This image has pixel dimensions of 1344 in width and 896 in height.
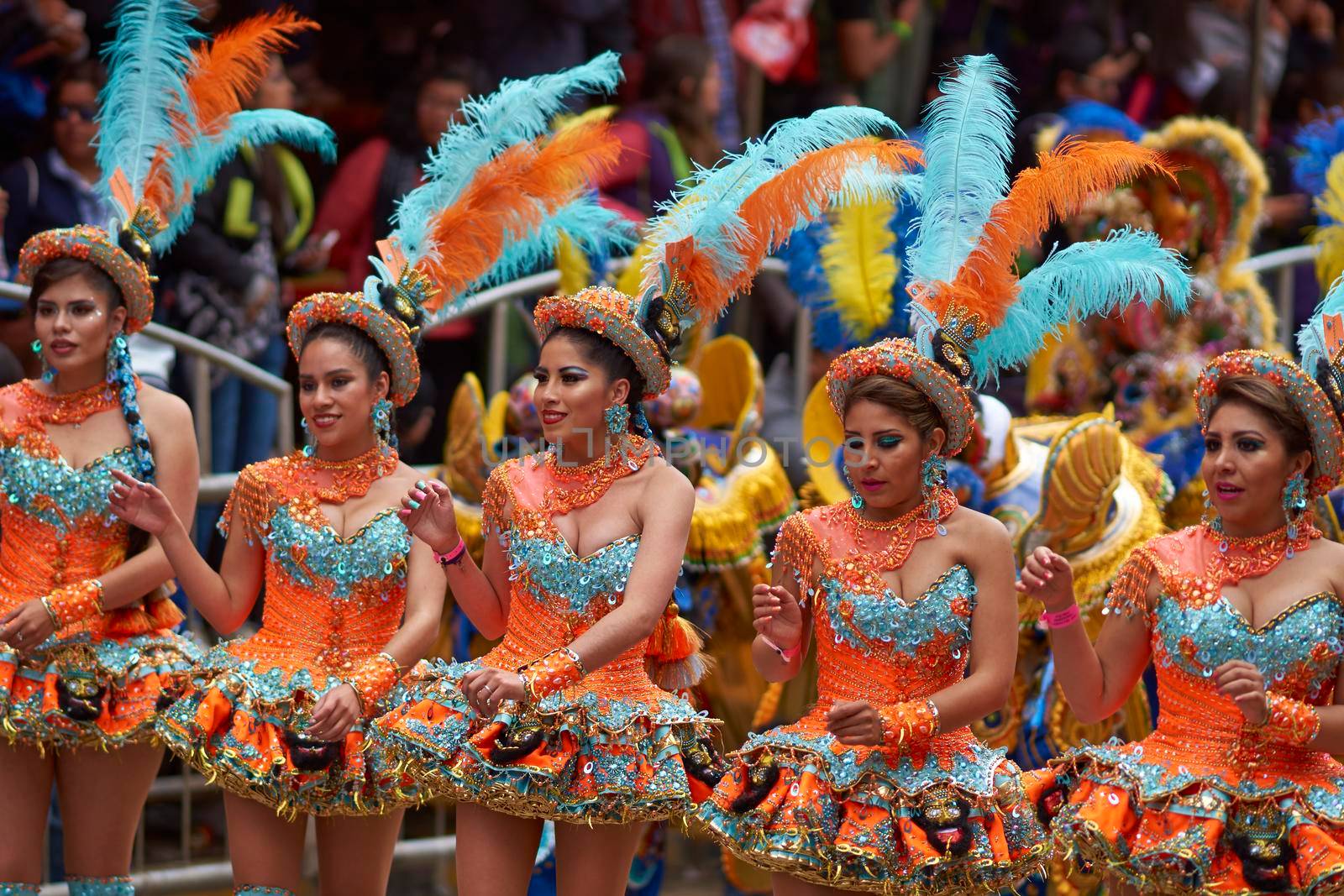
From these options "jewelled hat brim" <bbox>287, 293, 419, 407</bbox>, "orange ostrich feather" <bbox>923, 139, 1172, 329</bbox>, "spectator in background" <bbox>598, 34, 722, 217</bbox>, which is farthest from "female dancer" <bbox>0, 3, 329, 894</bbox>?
"spectator in background" <bbox>598, 34, 722, 217</bbox>

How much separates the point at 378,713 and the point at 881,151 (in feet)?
5.99

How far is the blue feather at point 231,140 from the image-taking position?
542 centimetres

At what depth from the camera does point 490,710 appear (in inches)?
164

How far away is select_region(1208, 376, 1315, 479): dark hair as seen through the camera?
164 inches

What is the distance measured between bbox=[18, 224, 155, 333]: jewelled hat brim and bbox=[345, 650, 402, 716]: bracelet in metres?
1.34

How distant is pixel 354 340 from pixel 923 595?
5.36 ft

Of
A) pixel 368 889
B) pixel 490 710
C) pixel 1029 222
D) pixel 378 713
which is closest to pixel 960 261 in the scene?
pixel 1029 222

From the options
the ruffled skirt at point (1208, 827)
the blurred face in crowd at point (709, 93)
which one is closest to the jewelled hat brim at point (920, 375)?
the ruffled skirt at point (1208, 827)

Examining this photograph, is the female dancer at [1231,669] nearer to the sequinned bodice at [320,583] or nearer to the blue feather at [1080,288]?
the blue feather at [1080,288]

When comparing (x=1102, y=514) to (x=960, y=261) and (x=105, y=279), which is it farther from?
(x=105, y=279)

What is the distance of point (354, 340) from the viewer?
4863 mm

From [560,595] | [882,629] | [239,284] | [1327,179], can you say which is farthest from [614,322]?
[239,284]

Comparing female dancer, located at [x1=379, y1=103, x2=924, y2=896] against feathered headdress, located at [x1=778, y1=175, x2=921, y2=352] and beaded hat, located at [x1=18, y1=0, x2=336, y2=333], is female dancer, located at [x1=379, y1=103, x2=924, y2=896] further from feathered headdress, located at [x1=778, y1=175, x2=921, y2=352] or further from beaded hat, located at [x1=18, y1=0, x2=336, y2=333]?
beaded hat, located at [x1=18, y1=0, x2=336, y2=333]

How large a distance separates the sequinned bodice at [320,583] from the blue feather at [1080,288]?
61.1 inches
